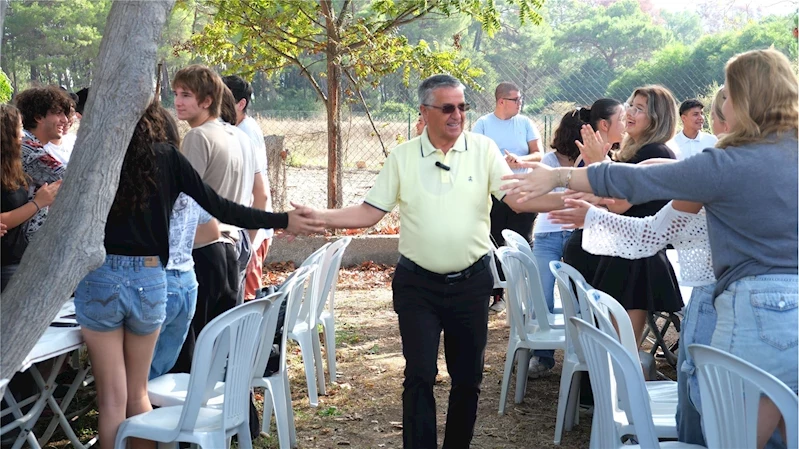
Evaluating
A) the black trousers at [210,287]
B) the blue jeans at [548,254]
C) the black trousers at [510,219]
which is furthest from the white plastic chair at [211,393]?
the black trousers at [510,219]

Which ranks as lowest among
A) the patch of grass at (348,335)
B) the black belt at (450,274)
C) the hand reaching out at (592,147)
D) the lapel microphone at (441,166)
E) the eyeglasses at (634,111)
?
the patch of grass at (348,335)

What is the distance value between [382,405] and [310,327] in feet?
2.40

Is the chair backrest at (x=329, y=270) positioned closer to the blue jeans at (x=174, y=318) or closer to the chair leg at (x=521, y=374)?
the chair leg at (x=521, y=374)

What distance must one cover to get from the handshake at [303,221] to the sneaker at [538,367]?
2700 mm

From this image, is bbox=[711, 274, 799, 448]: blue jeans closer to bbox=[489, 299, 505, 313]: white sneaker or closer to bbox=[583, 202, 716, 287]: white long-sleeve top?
bbox=[583, 202, 716, 287]: white long-sleeve top

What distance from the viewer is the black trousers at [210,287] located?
475 centimetres

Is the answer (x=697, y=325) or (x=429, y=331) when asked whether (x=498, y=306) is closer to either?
(x=429, y=331)

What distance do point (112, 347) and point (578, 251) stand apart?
9.97 feet

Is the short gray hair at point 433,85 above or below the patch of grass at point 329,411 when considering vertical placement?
above

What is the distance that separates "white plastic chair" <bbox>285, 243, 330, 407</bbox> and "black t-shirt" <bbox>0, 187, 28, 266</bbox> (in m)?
1.61

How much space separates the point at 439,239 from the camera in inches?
168

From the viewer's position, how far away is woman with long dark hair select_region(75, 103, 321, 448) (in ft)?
12.1

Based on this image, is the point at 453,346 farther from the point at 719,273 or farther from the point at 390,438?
the point at 719,273

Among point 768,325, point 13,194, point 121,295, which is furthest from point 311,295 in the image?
point 768,325
